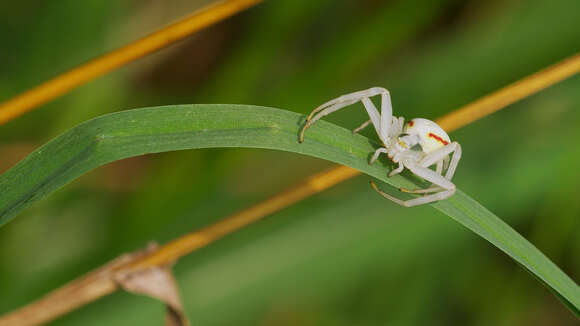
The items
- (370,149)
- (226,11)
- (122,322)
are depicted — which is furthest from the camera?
(122,322)

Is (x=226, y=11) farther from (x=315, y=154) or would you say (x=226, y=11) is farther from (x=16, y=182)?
(x=16, y=182)

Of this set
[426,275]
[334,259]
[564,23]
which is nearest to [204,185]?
[334,259]

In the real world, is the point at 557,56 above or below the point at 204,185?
below

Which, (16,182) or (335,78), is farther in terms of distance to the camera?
(335,78)

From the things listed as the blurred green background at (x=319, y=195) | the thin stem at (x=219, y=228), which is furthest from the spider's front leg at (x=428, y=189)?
the blurred green background at (x=319, y=195)

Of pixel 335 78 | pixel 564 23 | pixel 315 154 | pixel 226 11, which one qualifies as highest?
pixel 335 78

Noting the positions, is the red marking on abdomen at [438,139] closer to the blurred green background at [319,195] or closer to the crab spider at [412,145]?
the crab spider at [412,145]

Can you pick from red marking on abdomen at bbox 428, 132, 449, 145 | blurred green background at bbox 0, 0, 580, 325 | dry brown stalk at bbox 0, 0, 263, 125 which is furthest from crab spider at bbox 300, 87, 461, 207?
blurred green background at bbox 0, 0, 580, 325
